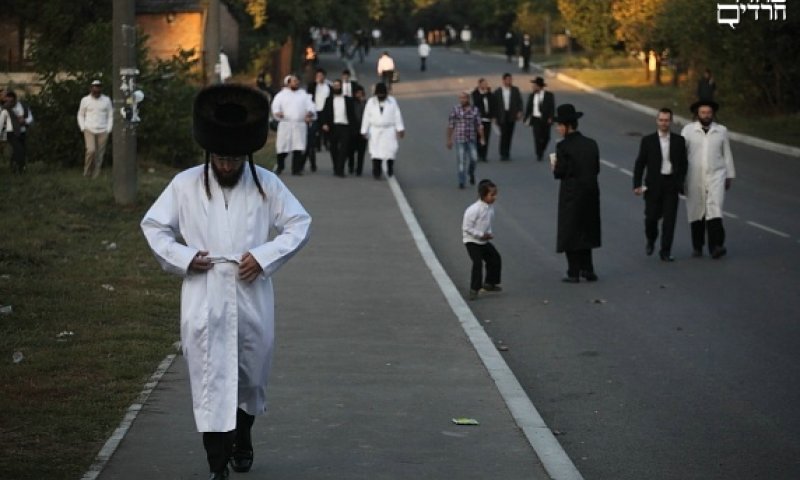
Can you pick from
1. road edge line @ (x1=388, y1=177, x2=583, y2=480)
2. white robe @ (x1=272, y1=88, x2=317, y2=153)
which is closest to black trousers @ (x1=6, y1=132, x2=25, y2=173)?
white robe @ (x1=272, y1=88, x2=317, y2=153)

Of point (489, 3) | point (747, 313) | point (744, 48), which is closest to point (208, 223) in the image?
point (747, 313)

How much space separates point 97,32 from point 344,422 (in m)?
22.0

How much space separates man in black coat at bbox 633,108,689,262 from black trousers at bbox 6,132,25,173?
12582mm

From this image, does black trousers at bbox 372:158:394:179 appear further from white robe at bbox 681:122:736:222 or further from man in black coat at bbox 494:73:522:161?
white robe at bbox 681:122:736:222

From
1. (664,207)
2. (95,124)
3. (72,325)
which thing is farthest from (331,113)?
(72,325)

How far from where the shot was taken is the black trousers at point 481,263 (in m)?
15.7

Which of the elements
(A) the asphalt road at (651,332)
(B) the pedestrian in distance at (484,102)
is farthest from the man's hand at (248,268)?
(B) the pedestrian in distance at (484,102)

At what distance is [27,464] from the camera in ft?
Answer: 26.1

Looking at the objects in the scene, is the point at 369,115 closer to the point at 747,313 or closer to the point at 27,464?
the point at 747,313

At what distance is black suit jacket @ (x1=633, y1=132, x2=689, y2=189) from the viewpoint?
1855 centimetres

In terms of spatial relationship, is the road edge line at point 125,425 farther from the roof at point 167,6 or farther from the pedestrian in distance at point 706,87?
the roof at point 167,6

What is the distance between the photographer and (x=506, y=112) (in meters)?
34.1

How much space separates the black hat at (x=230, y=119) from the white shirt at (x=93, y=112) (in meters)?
19.6

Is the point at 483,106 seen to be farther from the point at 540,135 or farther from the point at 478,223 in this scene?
the point at 478,223
